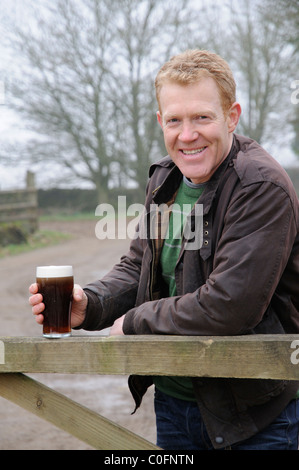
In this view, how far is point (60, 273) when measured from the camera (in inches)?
79.7

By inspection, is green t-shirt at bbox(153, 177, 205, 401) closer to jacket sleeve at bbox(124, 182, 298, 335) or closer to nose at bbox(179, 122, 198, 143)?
nose at bbox(179, 122, 198, 143)

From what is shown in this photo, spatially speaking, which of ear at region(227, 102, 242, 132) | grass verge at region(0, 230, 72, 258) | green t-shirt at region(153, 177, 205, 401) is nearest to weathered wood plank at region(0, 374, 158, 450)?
green t-shirt at region(153, 177, 205, 401)

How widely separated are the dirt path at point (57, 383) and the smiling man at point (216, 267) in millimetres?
2294

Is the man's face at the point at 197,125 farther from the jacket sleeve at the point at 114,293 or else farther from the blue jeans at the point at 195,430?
the blue jeans at the point at 195,430

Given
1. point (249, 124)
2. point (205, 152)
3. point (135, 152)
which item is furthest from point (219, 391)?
point (135, 152)

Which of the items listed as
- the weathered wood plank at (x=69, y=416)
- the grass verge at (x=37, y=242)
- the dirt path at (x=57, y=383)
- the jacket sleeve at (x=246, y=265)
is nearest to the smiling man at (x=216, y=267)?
the jacket sleeve at (x=246, y=265)

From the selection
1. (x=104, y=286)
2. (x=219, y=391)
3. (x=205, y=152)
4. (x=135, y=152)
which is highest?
(x=135, y=152)

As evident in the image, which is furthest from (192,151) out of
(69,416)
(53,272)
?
(69,416)

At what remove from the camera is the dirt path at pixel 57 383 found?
4.35 metres

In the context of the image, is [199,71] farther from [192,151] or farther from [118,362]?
[118,362]

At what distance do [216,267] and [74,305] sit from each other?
0.69 meters

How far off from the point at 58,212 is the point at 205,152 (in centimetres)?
2287
